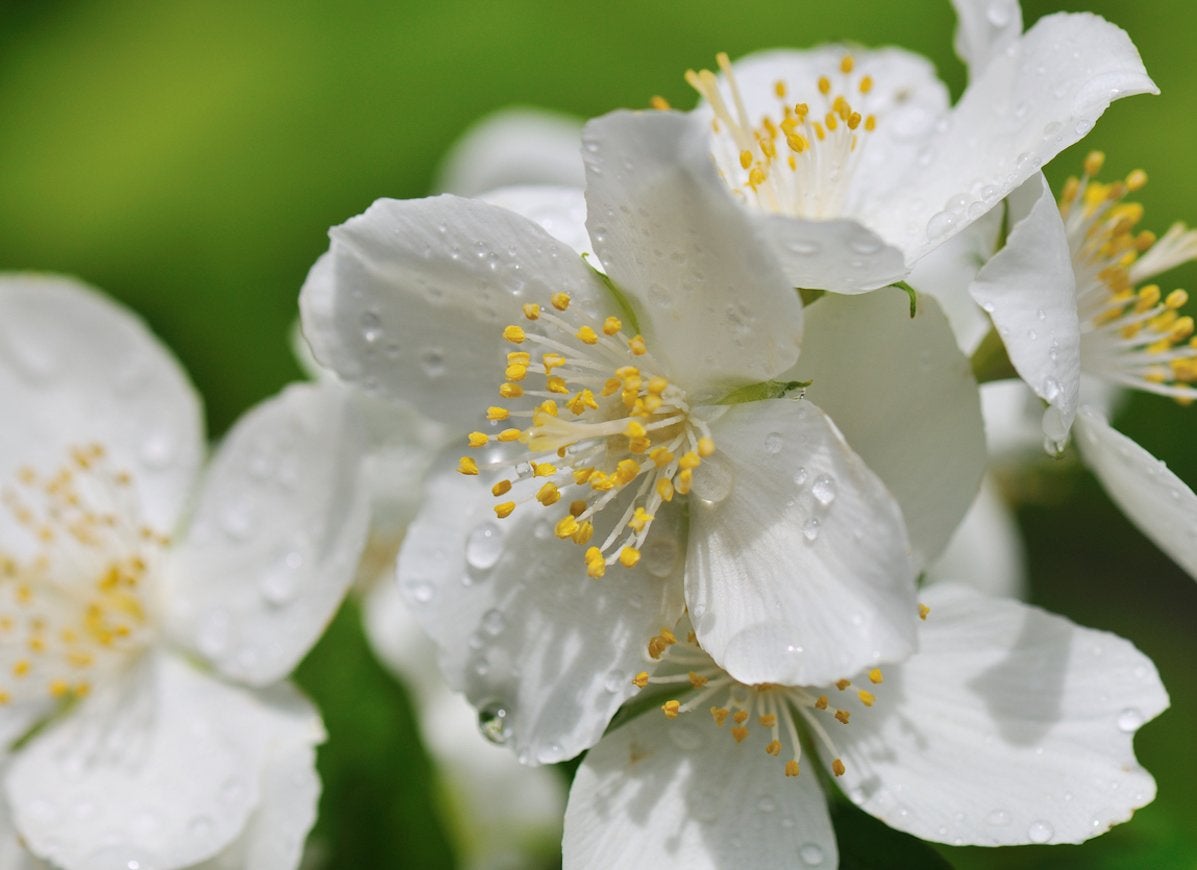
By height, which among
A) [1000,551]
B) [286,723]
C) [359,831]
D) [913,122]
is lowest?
[1000,551]

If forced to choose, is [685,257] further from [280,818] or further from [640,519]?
[280,818]

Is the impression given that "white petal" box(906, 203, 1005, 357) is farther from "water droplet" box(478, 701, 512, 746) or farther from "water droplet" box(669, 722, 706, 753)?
"water droplet" box(478, 701, 512, 746)

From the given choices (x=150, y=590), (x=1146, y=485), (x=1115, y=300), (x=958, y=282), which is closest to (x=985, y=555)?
(x=958, y=282)

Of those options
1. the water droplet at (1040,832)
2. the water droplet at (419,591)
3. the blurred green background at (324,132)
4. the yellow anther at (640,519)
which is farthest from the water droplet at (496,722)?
the blurred green background at (324,132)

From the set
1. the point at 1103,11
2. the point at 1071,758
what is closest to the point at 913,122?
the point at 1071,758

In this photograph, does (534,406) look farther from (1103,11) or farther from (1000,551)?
(1103,11)
